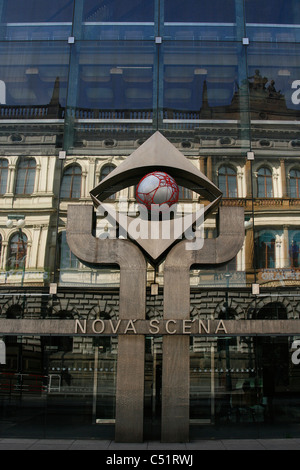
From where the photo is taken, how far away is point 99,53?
15.6 meters

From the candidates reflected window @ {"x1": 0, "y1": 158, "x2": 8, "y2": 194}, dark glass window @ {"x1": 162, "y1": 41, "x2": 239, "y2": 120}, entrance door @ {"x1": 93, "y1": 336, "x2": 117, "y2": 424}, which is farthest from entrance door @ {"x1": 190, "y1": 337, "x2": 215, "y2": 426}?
reflected window @ {"x1": 0, "y1": 158, "x2": 8, "y2": 194}

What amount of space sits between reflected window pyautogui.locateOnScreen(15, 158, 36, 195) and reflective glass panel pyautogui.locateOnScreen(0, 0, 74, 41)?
184 inches

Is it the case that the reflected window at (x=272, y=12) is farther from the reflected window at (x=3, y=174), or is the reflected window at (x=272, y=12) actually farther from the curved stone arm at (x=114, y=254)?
the reflected window at (x=3, y=174)

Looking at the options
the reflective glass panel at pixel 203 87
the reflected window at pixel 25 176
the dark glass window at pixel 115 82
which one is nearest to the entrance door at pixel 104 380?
the reflected window at pixel 25 176

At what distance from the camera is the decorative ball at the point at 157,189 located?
473 inches

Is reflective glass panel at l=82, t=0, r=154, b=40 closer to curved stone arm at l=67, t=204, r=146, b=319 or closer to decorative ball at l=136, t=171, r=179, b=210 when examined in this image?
Answer: decorative ball at l=136, t=171, r=179, b=210

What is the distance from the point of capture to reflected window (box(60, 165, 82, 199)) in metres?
14.3

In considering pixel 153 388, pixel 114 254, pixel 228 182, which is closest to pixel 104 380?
pixel 153 388

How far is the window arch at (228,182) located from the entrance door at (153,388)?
Result: 198 inches

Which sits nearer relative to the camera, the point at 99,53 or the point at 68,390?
the point at 68,390

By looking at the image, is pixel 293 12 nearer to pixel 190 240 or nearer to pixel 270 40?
pixel 270 40

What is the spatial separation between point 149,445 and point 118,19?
45.2ft

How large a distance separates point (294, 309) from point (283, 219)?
9.14 ft
